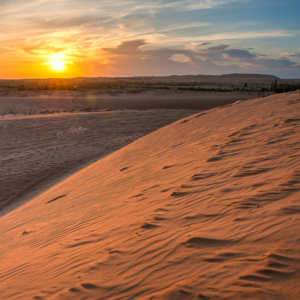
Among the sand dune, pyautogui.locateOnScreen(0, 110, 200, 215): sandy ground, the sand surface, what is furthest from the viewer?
A: the sand surface

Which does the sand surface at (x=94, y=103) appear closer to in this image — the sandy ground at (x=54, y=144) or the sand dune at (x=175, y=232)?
the sandy ground at (x=54, y=144)

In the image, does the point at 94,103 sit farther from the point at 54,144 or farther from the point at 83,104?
the point at 54,144

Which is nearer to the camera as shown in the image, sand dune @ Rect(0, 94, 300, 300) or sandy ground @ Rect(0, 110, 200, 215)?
sand dune @ Rect(0, 94, 300, 300)

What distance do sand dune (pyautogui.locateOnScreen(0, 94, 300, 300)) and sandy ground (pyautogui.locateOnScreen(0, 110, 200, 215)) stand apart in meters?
2.32

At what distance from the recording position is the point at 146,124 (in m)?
15.9

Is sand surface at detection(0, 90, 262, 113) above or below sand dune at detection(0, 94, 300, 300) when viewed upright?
above

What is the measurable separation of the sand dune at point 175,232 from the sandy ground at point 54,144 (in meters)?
2.32

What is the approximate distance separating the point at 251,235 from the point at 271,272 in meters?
0.49

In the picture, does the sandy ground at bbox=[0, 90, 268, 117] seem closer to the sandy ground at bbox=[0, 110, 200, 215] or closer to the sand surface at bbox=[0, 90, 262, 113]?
the sand surface at bbox=[0, 90, 262, 113]

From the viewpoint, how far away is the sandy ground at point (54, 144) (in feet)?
26.1

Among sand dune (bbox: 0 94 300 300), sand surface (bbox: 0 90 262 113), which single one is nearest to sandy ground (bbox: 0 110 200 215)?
sand dune (bbox: 0 94 300 300)

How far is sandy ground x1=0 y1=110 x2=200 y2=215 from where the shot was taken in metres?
7.96

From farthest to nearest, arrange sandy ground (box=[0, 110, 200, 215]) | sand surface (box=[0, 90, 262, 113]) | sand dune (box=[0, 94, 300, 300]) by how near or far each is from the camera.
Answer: sand surface (box=[0, 90, 262, 113]) < sandy ground (box=[0, 110, 200, 215]) < sand dune (box=[0, 94, 300, 300])

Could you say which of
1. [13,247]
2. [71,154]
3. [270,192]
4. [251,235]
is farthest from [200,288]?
[71,154]
